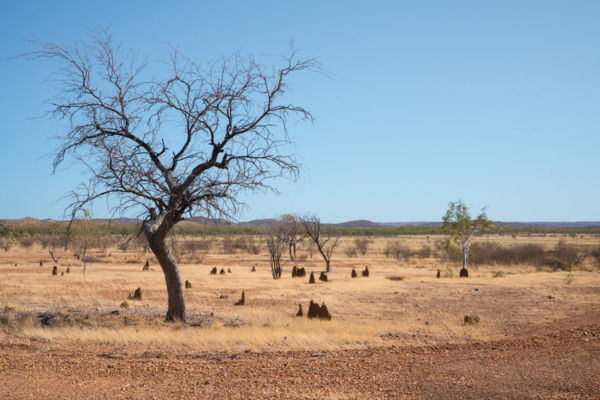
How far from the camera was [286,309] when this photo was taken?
1617 centimetres

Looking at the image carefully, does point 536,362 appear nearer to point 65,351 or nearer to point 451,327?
point 451,327

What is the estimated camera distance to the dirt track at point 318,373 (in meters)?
6.45

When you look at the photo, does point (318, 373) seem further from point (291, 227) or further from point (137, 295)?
point (291, 227)

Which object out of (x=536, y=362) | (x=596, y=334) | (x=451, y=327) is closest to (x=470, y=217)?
(x=451, y=327)

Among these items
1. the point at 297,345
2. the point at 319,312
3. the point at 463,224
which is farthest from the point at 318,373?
the point at 463,224

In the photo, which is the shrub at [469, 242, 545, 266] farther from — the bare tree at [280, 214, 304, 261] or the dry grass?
the bare tree at [280, 214, 304, 261]

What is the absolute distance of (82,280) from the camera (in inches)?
881

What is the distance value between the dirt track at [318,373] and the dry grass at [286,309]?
4.72 feet

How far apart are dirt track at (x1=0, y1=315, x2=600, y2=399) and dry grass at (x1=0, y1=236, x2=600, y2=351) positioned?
1.44 m

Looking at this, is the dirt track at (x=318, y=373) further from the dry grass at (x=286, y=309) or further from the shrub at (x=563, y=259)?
the shrub at (x=563, y=259)

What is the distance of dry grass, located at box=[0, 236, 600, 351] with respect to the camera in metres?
10.8

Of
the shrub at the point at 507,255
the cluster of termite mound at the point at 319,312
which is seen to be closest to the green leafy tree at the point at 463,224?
the shrub at the point at 507,255

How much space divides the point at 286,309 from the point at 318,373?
874 centimetres

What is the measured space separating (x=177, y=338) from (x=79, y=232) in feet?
77.9
